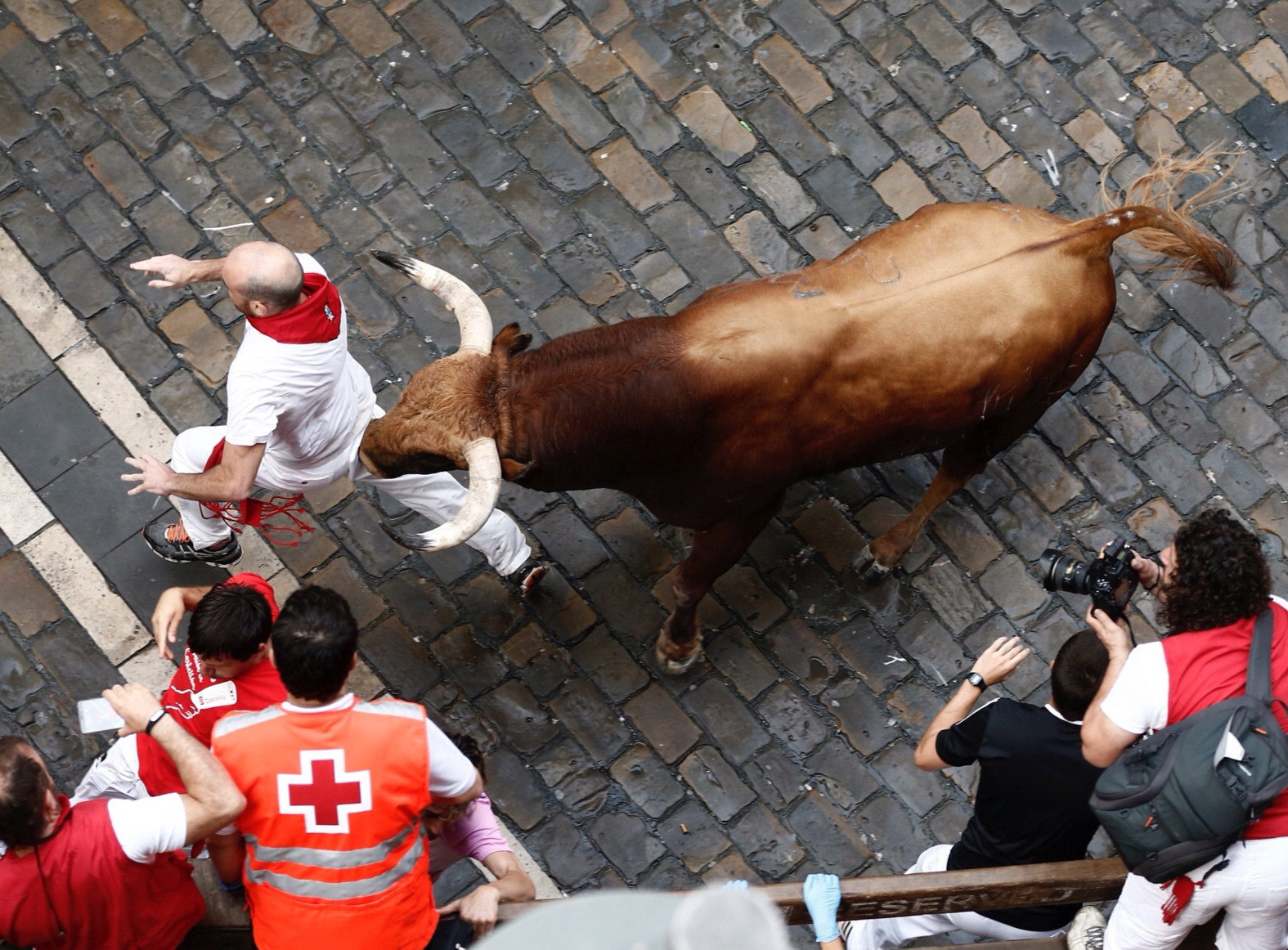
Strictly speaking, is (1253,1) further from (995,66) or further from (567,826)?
(567,826)

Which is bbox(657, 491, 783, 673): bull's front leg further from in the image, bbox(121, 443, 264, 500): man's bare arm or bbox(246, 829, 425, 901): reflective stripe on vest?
bbox(246, 829, 425, 901): reflective stripe on vest

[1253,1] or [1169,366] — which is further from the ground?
[1253,1]

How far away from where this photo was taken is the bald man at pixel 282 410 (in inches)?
182

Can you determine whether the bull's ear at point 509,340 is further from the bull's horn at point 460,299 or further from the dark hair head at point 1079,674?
the dark hair head at point 1079,674

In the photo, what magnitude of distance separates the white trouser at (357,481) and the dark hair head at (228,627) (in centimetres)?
96

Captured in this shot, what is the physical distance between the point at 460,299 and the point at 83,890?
250cm

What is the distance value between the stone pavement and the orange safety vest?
2.00 m

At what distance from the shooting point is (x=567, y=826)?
5613 mm

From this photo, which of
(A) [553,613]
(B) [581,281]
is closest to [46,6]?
(B) [581,281]

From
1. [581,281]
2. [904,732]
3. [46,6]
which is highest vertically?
[46,6]

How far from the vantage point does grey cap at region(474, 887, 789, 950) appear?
4.48ft

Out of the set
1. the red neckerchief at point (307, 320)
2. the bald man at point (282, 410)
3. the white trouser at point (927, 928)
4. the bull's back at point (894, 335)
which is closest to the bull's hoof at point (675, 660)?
the bald man at point (282, 410)

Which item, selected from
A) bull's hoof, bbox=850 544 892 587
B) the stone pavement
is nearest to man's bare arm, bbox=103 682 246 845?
the stone pavement

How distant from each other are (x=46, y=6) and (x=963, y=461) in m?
5.48
